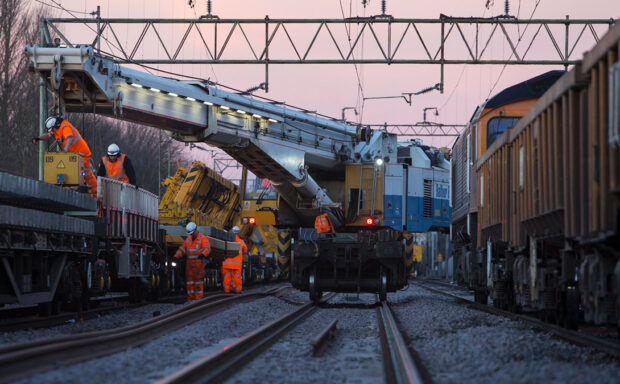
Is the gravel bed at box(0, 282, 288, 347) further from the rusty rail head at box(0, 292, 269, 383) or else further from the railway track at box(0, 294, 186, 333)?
the rusty rail head at box(0, 292, 269, 383)

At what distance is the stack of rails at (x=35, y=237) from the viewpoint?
11039mm

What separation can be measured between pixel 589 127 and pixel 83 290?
30.7 ft

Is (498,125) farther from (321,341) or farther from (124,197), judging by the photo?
(321,341)

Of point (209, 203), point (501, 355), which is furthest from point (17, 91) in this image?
point (501, 355)

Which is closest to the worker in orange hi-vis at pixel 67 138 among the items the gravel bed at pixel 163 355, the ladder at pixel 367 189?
the gravel bed at pixel 163 355

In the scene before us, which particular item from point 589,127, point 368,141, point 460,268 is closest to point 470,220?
point 460,268

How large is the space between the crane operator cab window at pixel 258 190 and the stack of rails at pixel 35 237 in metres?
8.68

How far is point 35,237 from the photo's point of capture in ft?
39.2

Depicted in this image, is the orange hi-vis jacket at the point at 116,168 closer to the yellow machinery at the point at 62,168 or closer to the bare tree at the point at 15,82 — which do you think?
the yellow machinery at the point at 62,168

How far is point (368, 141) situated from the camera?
74.2 feet

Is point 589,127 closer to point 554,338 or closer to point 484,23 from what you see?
point 554,338

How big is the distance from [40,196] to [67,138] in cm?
300

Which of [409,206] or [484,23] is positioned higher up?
[484,23]

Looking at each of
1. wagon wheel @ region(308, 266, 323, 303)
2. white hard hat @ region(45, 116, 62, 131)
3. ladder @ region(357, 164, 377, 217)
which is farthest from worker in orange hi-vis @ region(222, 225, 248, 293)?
white hard hat @ region(45, 116, 62, 131)
